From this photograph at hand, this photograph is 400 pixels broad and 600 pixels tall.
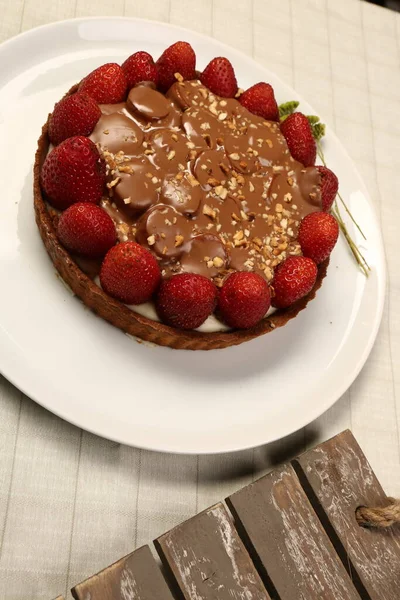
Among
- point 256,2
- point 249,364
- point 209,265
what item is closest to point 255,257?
point 209,265

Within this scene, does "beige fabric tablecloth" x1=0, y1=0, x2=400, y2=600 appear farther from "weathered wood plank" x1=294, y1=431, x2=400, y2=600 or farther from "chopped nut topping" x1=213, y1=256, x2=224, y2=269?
"chopped nut topping" x1=213, y1=256, x2=224, y2=269

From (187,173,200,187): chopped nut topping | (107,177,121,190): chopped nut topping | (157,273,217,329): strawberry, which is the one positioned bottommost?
(157,273,217,329): strawberry

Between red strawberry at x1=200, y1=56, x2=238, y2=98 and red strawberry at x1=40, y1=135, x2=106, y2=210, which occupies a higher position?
red strawberry at x1=200, y1=56, x2=238, y2=98

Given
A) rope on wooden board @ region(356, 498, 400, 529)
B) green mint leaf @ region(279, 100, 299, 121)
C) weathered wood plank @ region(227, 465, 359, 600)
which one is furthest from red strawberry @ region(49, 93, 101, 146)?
rope on wooden board @ region(356, 498, 400, 529)

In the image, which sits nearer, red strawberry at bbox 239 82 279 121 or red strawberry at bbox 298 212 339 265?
red strawberry at bbox 298 212 339 265

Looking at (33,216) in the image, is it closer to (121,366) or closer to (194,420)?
(121,366)
